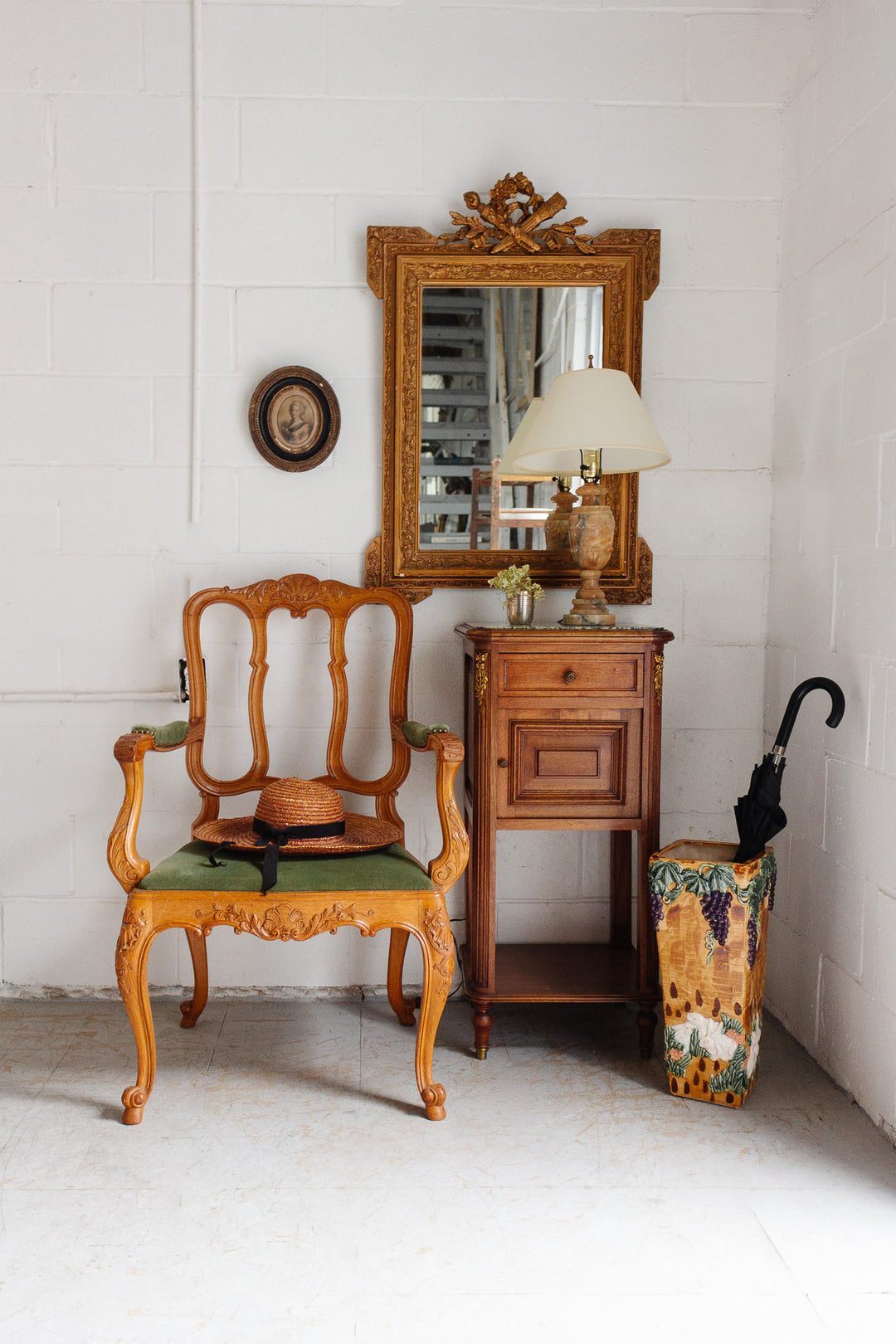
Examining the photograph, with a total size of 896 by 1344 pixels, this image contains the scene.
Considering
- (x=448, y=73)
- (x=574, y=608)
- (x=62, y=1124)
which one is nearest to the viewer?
(x=62, y=1124)

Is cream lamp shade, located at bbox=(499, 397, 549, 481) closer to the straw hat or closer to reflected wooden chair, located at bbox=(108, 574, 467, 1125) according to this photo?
reflected wooden chair, located at bbox=(108, 574, 467, 1125)

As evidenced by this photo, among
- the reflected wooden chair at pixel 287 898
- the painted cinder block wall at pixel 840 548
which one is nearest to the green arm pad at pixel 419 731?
the reflected wooden chair at pixel 287 898

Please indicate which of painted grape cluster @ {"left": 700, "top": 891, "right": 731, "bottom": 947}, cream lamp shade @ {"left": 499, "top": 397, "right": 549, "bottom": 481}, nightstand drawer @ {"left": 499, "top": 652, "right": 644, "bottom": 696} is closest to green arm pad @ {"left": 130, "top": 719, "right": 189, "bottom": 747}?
nightstand drawer @ {"left": 499, "top": 652, "right": 644, "bottom": 696}

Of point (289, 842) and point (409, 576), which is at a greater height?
point (409, 576)

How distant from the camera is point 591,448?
2377 millimetres

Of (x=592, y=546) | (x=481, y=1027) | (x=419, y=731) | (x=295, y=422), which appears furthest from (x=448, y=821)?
(x=295, y=422)

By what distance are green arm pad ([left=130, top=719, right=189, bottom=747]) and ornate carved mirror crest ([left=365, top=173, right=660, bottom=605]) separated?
2.22ft

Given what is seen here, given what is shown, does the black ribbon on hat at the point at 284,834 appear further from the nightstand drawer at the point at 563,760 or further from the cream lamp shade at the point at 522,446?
the cream lamp shade at the point at 522,446

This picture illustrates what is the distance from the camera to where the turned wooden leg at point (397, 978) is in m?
2.63

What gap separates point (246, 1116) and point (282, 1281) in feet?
1.80

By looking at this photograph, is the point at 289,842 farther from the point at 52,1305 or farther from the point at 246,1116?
the point at 52,1305

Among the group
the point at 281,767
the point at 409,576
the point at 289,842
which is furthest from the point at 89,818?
the point at 409,576

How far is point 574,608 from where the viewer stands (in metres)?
2.54

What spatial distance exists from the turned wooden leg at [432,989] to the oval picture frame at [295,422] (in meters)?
1.29
